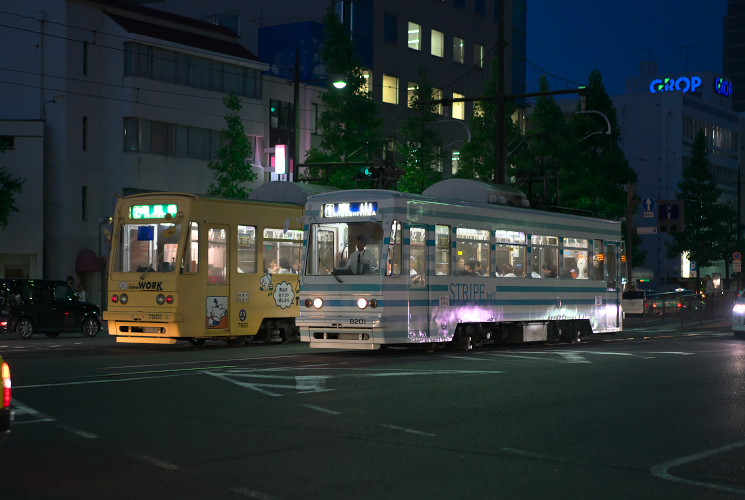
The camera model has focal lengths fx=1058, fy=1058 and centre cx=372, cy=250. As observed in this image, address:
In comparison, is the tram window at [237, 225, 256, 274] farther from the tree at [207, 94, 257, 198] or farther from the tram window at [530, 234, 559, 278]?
the tree at [207, 94, 257, 198]

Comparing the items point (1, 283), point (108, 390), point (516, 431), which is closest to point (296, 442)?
point (516, 431)

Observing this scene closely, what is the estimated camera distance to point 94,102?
153 feet

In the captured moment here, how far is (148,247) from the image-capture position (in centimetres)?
2236

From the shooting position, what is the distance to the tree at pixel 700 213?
2980 inches

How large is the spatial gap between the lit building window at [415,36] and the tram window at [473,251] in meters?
45.4

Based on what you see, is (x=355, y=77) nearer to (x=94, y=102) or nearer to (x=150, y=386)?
(x=94, y=102)

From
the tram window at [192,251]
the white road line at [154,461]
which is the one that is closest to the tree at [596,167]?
the tram window at [192,251]

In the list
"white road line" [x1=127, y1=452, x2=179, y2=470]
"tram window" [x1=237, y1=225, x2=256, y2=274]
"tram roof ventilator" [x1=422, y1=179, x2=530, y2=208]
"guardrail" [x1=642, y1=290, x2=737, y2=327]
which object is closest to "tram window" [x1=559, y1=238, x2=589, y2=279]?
"tram roof ventilator" [x1=422, y1=179, x2=530, y2=208]

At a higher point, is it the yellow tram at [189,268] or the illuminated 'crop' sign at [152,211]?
the illuminated 'crop' sign at [152,211]

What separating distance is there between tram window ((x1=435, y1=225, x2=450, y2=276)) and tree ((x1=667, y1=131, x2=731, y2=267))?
5737 centimetres

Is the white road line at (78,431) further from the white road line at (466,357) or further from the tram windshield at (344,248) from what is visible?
the white road line at (466,357)

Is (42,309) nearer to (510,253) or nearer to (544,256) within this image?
(510,253)

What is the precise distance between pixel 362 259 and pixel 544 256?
20.6 ft

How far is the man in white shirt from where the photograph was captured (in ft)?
65.3
